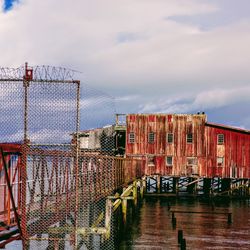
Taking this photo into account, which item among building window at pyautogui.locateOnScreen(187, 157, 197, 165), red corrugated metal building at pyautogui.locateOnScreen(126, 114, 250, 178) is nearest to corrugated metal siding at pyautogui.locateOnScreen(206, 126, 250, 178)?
red corrugated metal building at pyautogui.locateOnScreen(126, 114, 250, 178)

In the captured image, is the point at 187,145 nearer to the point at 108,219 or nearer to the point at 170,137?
the point at 170,137

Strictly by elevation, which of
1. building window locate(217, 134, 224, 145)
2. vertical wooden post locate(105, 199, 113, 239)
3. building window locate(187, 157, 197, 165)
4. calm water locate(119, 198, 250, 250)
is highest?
building window locate(217, 134, 224, 145)

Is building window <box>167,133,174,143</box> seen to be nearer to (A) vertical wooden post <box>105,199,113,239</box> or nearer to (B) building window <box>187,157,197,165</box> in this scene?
(B) building window <box>187,157,197,165</box>

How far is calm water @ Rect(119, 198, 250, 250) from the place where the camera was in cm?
2853

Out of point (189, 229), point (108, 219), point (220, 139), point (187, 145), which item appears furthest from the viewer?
point (187, 145)

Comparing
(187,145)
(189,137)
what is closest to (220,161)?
(187,145)

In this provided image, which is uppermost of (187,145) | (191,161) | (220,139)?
(220,139)

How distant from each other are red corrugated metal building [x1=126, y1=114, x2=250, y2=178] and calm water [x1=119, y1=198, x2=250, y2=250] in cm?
955

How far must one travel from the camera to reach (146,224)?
36.3 meters

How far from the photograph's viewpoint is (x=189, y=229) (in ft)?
112

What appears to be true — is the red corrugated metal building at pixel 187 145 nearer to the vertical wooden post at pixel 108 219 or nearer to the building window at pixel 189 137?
the building window at pixel 189 137

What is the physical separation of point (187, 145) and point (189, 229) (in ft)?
82.0

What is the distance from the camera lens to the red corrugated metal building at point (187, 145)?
5844cm

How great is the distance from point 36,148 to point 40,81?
2.07m
